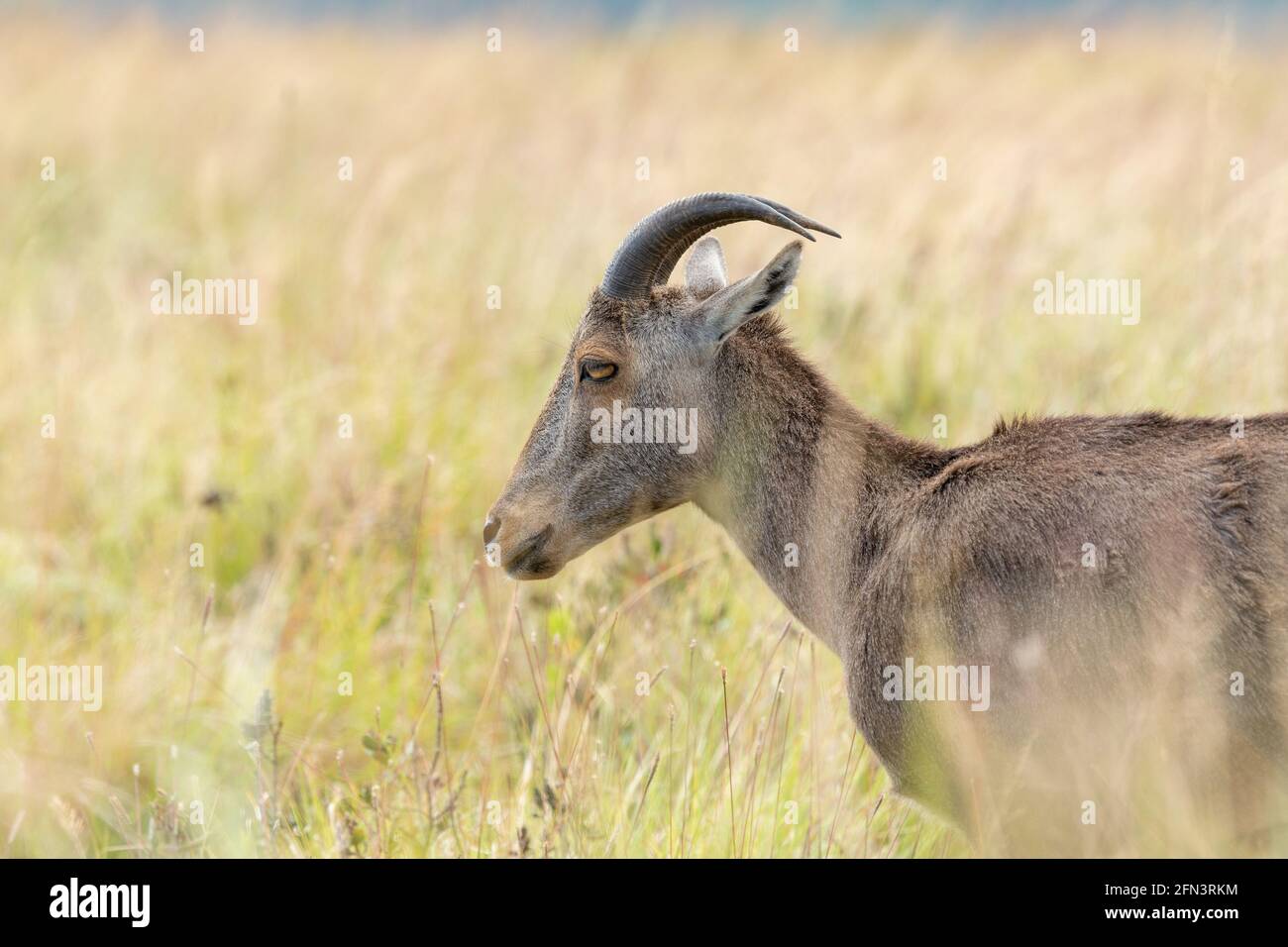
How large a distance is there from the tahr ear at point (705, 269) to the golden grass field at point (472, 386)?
148cm

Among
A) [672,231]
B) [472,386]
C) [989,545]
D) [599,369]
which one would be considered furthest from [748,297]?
[472,386]

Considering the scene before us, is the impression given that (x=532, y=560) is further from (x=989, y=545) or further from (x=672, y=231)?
(x=989, y=545)

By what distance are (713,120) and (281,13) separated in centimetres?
1109

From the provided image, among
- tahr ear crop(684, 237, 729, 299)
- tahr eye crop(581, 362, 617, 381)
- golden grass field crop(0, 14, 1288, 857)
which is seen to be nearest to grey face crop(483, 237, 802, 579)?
tahr eye crop(581, 362, 617, 381)

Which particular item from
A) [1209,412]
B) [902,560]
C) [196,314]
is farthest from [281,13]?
→ [902,560]

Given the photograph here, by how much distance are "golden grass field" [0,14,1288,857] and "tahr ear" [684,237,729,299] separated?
4.86 feet

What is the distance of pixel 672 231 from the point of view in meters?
6.01

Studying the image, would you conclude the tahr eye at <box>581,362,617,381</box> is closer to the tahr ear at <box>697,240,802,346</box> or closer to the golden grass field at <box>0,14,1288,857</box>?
the tahr ear at <box>697,240,802,346</box>

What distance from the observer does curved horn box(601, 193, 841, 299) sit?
5699mm

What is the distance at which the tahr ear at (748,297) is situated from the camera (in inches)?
228

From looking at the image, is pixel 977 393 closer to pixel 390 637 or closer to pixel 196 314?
pixel 390 637

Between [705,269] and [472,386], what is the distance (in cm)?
415

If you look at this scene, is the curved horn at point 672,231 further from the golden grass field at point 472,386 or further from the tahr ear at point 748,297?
the golden grass field at point 472,386
